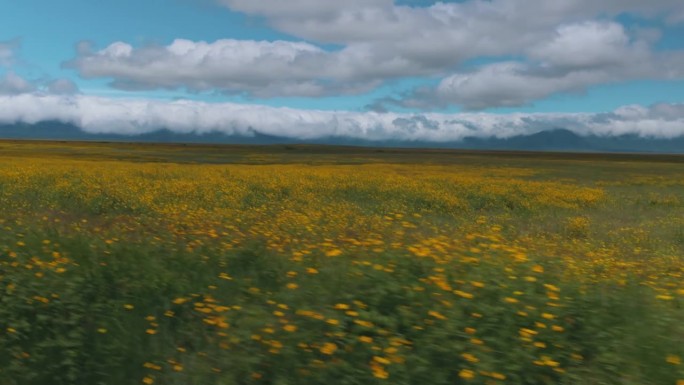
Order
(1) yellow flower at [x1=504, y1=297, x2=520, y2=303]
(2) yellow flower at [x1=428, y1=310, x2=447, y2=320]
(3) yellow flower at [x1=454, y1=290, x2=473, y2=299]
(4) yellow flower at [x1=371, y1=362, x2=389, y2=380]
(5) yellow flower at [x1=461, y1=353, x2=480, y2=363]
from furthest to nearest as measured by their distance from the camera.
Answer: (3) yellow flower at [x1=454, y1=290, x2=473, y2=299] → (1) yellow flower at [x1=504, y1=297, x2=520, y2=303] → (2) yellow flower at [x1=428, y1=310, x2=447, y2=320] → (5) yellow flower at [x1=461, y1=353, x2=480, y2=363] → (4) yellow flower at [x1=371, y1=362, x2=389, y2=380]

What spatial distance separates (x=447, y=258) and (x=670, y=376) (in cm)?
243

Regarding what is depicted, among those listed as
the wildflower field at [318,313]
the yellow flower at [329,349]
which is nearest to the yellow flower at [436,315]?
the wildflower field at [318,313]

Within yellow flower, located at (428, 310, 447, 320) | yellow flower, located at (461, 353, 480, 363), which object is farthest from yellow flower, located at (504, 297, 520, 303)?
yellow flower, located at (461, 353, 480, 363)

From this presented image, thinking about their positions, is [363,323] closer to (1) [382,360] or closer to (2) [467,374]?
(1) [382,360]

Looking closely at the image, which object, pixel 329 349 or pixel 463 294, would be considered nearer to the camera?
pixel 329 349

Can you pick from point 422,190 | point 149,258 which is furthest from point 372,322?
point 422,190

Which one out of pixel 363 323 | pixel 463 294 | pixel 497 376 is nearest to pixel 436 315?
pixel 463 294

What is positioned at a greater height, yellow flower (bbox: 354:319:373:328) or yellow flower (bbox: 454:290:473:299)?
yellow flower (bbox: 454:290:473:299)

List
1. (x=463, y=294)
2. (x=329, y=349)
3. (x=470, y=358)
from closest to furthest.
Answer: (x=470, y=358) → (x=329, y=349) → (x=463, y=294)

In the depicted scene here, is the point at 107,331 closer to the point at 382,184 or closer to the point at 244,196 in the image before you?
the point at 244,196

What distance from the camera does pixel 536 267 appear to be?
5.49m

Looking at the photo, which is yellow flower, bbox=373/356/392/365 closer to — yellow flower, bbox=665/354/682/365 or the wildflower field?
the wildflower field

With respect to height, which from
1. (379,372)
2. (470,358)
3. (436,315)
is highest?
(436,315)

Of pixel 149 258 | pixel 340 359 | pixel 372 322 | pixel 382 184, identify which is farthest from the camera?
pixel 382 184
